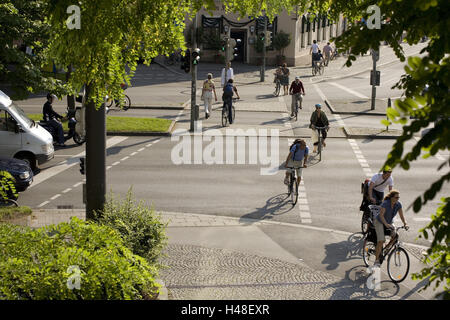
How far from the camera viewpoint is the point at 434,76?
434 centimetres

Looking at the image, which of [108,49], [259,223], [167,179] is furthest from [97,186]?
[167,179]

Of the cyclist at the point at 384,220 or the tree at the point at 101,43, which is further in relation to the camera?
the cyclist at the point at 384,220

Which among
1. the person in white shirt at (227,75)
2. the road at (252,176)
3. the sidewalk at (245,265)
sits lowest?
the sidewalk at (245,265)

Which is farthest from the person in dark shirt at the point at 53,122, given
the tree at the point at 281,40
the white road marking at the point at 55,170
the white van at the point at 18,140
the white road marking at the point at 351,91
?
the tree at the point at 281,40

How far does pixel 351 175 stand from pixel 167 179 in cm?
506

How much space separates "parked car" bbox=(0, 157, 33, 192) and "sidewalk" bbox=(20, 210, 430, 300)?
3.65 ft

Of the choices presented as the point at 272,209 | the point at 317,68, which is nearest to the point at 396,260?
the point at 272,209

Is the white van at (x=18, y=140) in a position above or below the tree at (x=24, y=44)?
below

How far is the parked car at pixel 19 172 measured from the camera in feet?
52.5

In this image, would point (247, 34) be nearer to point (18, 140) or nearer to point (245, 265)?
point (18, 140)

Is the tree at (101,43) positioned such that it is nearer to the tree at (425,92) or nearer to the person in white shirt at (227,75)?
the tree at (425,92)

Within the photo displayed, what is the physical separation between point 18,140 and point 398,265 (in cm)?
1153

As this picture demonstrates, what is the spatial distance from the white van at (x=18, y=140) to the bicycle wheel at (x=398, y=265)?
10950mm

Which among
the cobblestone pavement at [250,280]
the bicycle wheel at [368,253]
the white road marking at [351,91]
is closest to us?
the cobblestone pavement at [250,280]
